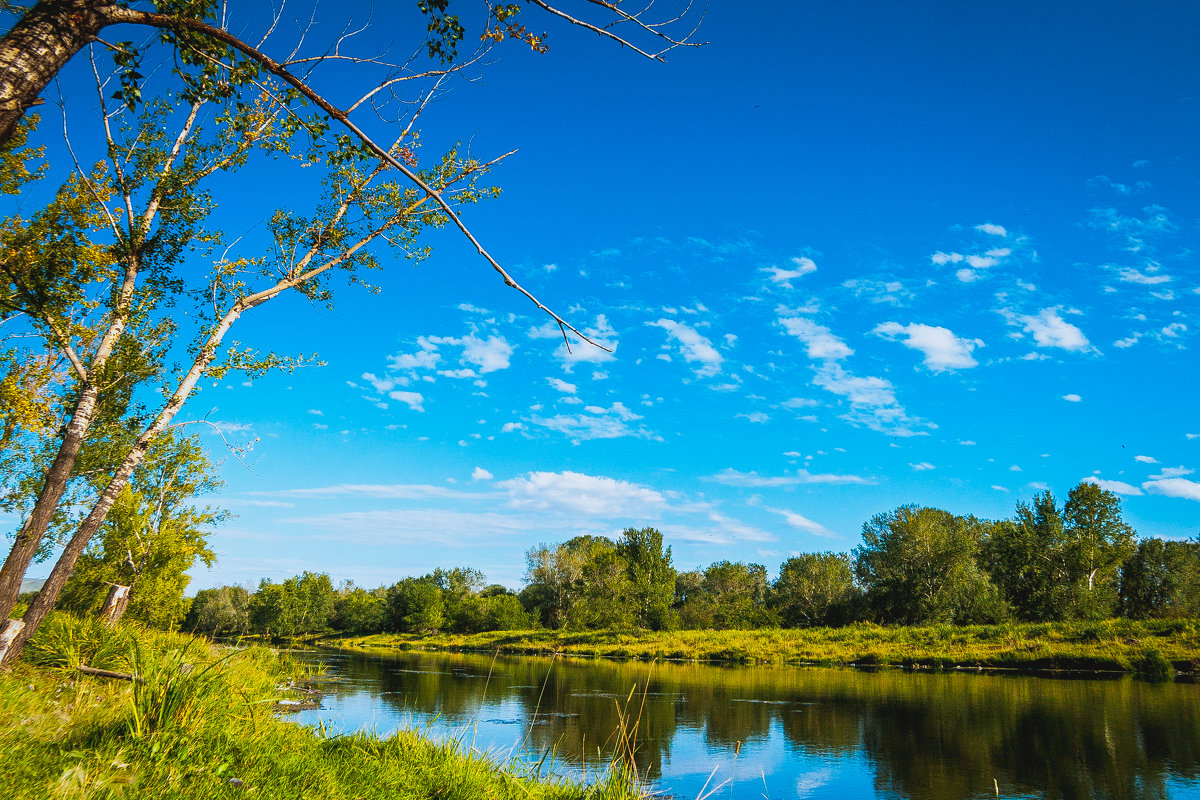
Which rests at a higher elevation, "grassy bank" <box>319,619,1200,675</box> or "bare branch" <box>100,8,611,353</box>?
"bare branch" <box>100,8,611,353</box>

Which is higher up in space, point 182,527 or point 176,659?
point 182,527

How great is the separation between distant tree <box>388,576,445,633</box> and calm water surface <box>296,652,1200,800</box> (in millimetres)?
56438

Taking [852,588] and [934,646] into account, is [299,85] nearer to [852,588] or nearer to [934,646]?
[934,646]

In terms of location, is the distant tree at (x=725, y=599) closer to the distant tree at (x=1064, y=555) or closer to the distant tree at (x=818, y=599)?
the distant tree at (x=818, y=599)

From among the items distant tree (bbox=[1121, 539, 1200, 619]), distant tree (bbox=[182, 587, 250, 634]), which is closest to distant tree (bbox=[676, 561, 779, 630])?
distant tree (bbox=[1121, 539, 1200, 619])

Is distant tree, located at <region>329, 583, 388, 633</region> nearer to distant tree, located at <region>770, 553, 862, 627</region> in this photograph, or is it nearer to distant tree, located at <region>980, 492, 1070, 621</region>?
distant tree, located at <region>770, 553, 862, 627</region>

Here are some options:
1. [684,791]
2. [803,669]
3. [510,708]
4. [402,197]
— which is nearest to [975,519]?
[803,669]

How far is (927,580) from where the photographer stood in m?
50.9

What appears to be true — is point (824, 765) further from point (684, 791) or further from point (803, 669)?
point (803, 669)

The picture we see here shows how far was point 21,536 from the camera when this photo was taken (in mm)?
8898

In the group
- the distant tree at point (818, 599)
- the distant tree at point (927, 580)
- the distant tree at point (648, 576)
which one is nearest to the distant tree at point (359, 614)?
the distant tree at point (648, 576)

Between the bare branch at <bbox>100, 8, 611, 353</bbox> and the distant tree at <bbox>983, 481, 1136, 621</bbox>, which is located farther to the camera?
the distant tree at <bbox>983, 481, 1136, 621</bbox>

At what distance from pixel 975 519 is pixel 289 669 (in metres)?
87.6

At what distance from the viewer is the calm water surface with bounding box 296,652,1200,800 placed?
12367 millimetres
